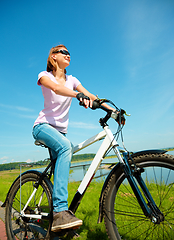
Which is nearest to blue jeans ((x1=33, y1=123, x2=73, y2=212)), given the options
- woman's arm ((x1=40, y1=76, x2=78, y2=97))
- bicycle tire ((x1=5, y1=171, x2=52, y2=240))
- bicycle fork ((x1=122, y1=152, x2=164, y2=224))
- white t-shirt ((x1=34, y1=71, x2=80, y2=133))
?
white t-shirt ((x1=34, y1=71, x2=80, y2=133))

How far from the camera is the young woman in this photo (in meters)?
1.78

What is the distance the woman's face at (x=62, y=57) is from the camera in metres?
2.51

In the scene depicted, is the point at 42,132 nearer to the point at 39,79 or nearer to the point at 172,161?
the point at 39,79

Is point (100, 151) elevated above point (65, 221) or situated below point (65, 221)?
above

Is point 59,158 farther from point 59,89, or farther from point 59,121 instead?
point 59,89

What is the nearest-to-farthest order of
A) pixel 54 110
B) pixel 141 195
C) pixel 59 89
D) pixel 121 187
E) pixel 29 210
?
pixel 141 195 < pixel 121 187 < pixel 59 89 < pixel 54 110 < pixel 29 210

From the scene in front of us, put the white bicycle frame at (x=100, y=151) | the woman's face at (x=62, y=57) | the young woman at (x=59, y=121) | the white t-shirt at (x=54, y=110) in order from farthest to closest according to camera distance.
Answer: the woman's face at (x=62, y=57)
the white t-shirt at (x=54, y=110)
the white bicycle frame at (x=100, y=151)
the young woman at (x=59, y=121)

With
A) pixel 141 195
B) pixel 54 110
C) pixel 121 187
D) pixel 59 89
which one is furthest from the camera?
pixel 54 110

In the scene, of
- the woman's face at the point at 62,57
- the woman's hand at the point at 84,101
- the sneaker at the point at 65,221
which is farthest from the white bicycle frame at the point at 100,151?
the woman's face at the point at 62,57

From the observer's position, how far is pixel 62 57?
2512mm

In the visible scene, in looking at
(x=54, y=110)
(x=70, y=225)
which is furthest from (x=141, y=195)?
(x=54, y=110)

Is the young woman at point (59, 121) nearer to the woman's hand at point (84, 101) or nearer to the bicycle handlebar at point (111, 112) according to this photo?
the woman's hand at point (84, 101)

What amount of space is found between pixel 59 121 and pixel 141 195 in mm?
Result: 1374

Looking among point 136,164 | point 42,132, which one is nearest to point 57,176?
point 42,132
